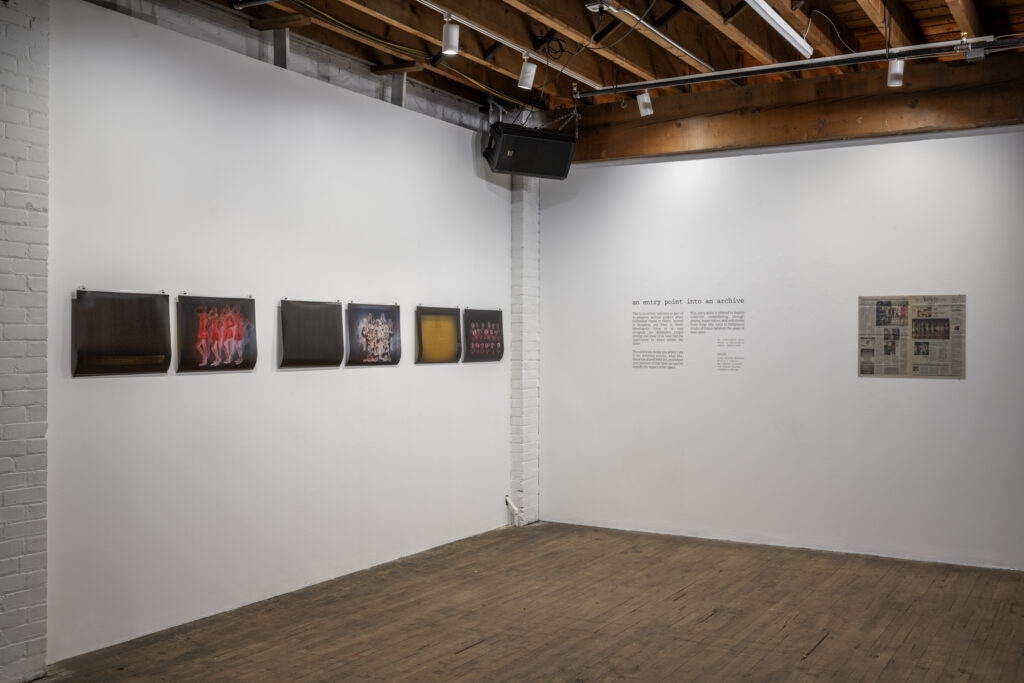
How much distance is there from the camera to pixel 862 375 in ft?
21.5

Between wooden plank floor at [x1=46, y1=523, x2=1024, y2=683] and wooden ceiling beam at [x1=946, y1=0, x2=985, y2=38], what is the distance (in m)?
3.38

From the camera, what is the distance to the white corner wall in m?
6.20

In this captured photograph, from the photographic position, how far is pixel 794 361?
6789 mm

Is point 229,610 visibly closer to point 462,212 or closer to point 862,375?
point 462,212

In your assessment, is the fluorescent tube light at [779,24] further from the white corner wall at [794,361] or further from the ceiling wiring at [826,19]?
the white corner wall at [794,361]

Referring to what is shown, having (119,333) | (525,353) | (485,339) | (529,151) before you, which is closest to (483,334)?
(485,339)

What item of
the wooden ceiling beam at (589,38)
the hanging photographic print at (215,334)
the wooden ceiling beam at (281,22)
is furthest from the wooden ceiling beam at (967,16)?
the hanging photographic print at (215,334)

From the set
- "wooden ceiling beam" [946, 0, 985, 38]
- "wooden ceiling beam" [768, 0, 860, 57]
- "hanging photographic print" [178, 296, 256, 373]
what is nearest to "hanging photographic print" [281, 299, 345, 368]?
"hanging photographic print" [178, 296, 256, 373]

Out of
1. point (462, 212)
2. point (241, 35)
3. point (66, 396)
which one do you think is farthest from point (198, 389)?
point (462, 212)

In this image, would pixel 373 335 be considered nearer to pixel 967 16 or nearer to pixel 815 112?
pixel 815 112

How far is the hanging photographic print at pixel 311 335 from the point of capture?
549cm

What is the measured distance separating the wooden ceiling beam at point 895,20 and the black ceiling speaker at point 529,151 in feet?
7.89

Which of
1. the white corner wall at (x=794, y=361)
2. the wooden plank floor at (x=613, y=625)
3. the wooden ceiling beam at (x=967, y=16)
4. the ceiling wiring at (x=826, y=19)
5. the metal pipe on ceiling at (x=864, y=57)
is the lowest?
the wooden plank floor at (x=613, y=625)

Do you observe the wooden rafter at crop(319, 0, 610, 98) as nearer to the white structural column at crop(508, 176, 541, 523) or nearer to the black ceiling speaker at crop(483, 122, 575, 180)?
the black ceiling speaker at crop(483, 122, 575, 180)
